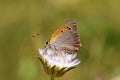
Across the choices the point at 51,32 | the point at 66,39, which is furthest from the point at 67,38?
the point at 51,32

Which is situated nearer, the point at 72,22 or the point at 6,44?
the point at 72,22

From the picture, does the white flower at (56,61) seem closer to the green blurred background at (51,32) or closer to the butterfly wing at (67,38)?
the butterfly wing at (67,38)

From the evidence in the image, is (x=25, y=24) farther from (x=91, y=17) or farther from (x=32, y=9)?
(x=91, y=17)

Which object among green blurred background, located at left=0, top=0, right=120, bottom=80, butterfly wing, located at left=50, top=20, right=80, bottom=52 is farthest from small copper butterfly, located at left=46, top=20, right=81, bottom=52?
green blurred background, located at left=0, top=0, right=120, bottom=80

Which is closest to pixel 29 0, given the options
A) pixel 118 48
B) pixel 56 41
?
pixel 118 48

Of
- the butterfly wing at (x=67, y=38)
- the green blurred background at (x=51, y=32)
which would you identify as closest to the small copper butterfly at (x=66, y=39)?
the butterfly wing at (x=67, y=38)
